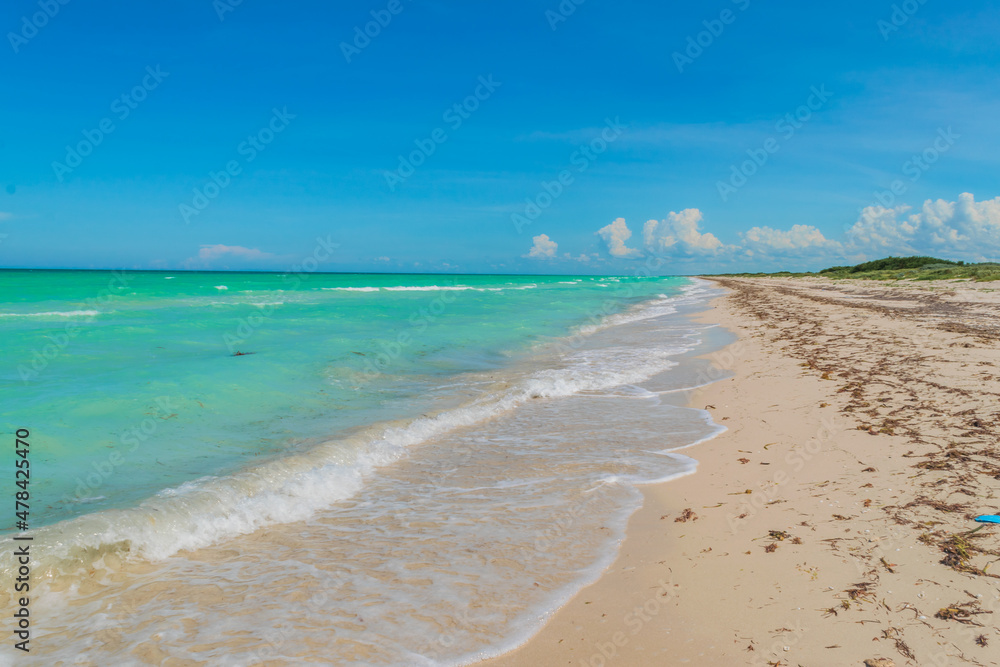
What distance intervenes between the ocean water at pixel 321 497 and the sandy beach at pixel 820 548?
0.39 meters

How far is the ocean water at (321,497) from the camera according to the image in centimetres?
302

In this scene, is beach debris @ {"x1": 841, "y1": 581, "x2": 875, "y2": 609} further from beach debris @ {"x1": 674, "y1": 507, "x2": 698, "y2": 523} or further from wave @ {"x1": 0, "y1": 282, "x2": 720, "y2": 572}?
wave @ {"x1": 0, "y1": 282, "x2": 720, "y2": 572}

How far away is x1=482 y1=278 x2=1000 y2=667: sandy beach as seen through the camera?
8.46ft

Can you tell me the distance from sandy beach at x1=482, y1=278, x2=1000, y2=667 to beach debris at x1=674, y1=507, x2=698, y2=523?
16 mm

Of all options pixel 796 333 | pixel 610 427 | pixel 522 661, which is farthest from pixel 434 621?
pixel 796 333

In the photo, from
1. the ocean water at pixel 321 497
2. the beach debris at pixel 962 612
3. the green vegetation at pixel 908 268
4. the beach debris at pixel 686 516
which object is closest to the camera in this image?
the beach debris at pixel 962 612

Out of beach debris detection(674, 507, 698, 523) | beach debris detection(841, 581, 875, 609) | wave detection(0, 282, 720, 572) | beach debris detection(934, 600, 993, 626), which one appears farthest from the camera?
beach debris detection(674, 507, 698, 523)

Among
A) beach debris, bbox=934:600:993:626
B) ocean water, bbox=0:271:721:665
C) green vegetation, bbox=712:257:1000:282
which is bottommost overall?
ocean water, bbox=0:271:721:665

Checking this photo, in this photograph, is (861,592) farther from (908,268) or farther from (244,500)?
(908,268)

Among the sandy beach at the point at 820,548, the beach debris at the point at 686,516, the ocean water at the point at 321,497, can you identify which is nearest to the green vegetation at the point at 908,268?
the sandy beach at the point at 820,548

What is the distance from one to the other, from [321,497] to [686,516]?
332 centimetres

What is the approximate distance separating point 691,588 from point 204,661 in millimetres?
2784

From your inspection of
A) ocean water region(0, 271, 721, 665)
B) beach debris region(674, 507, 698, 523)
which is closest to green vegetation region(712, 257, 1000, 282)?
ocean water region(0, 271, 721, 665)

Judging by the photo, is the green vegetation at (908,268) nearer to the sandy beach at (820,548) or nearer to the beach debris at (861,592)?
the sandy beach at (820,548)
